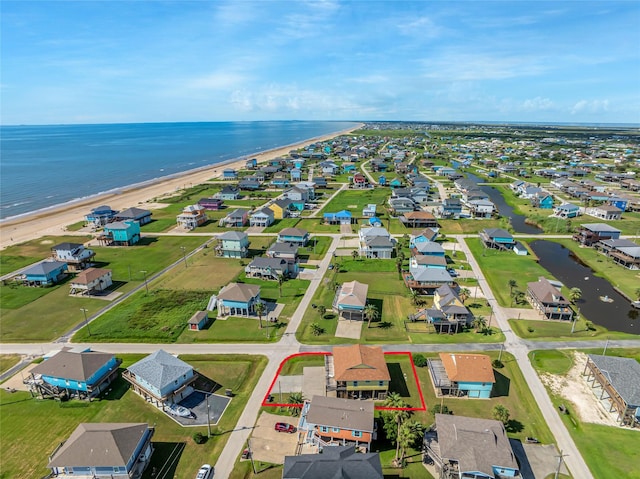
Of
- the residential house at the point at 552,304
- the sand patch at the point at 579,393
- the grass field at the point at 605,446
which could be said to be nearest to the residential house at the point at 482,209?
the residential house at the point at 552,304

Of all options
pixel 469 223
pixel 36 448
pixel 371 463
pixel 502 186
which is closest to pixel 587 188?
pixel 502 186

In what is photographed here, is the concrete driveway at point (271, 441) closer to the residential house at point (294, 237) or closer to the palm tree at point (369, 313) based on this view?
the palm tree at point (369, 313)

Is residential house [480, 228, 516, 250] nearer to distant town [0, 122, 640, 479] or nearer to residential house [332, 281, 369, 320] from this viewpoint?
distant town [0, 122, 640, 479]

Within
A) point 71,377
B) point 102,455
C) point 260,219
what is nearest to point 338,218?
point 260,219

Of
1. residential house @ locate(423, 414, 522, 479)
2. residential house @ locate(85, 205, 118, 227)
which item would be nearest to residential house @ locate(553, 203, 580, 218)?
residential house @ locate(423, 414, 522, 479)

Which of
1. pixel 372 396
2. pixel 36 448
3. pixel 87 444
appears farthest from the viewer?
pixel 372 396

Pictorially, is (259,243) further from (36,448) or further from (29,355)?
(36,448)

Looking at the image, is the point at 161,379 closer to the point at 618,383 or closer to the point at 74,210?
the point at 618,383
